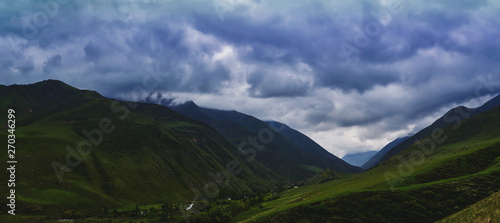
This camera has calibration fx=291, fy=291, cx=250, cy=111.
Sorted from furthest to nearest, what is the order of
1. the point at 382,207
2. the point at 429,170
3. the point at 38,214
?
the point at 38,214 → the point at 429,170 → the point at 382,207

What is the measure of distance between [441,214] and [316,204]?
1093 inches

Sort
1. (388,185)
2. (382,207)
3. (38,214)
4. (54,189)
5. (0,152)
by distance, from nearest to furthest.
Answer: (382,207) < (388,185) < (38,214) < (54,189) < (0,152)

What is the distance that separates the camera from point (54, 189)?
178625 millimetres

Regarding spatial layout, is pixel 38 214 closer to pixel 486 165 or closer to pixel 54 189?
pixel 54 189

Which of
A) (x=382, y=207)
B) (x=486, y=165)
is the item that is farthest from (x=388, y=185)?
(x=486, y=165)

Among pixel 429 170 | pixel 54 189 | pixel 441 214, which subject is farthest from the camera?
pixel 54 189

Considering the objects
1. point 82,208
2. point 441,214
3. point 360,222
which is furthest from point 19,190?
point 441,214

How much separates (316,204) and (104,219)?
12225cm

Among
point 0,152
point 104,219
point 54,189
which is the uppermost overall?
point 0,152

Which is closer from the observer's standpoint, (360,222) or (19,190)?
(360,222)

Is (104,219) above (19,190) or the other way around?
the other way around

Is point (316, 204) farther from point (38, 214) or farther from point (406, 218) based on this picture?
point (38, 214)

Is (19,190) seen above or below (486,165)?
above

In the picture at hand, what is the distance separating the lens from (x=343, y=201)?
74.4m
